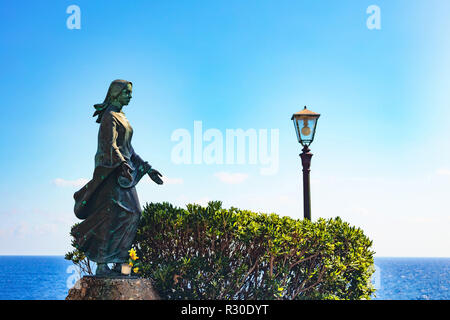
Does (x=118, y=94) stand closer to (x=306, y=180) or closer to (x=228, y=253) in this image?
(x=228, y=253)

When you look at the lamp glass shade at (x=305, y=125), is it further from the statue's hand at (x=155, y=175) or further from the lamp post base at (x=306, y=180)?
the statue's hand at (x=155, y=175)

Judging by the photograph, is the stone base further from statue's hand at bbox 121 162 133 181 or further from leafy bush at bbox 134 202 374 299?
statue's hand at bbox 121 162 133 181

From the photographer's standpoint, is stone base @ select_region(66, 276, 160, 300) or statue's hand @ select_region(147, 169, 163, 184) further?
statue's hand @ select_region(147, 169, 163, 184)

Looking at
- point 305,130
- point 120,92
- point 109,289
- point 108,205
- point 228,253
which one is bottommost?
point 109,289

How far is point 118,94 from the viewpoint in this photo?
745 cm

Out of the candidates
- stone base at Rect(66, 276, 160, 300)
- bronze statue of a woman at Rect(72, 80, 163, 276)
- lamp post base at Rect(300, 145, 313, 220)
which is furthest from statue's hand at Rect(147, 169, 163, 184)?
lamp post base at Rect(300, 145, 313, 220)

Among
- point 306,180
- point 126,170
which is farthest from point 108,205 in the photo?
point 306,180

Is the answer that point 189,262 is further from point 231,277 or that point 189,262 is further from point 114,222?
point 114,222

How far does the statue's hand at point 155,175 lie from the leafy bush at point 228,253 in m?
0.56

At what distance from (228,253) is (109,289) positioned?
2277 millimetres

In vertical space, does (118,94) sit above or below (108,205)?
above

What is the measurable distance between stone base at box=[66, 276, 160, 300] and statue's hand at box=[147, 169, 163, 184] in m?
1.83

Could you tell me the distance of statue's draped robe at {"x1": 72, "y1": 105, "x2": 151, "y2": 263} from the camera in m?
7.06
